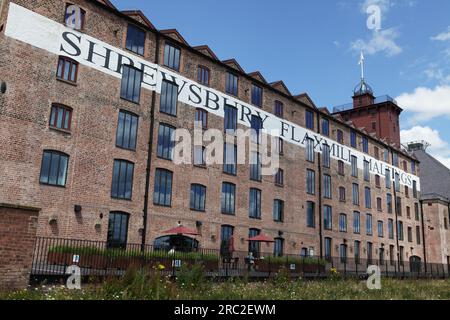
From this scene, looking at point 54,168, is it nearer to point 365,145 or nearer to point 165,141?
point 165,141

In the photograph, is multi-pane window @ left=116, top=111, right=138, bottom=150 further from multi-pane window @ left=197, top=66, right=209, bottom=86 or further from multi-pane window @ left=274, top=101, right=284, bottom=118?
multi-pane window @ left=274, top=101, right=284, bottom=118

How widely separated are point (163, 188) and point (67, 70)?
8037mm

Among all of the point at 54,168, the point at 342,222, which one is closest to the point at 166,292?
the point at 54,168

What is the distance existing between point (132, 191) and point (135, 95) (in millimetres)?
5475

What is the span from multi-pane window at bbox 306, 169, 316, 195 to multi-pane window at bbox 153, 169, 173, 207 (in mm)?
13781

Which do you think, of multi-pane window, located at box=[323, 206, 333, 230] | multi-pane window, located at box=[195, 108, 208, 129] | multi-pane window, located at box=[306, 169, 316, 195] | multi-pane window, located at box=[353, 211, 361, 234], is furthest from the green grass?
multi-pane window, located at box=[353, 211, 361, 234]

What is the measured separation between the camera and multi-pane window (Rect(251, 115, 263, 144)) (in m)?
30.1

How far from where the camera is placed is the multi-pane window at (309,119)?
35.6 meters

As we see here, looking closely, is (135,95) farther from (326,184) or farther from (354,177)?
(354,177)

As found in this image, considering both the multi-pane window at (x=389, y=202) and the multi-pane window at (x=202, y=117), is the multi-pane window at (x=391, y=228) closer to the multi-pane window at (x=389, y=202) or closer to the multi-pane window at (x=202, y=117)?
the multi-pane window at (x=389, y=202)

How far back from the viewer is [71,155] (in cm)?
2008

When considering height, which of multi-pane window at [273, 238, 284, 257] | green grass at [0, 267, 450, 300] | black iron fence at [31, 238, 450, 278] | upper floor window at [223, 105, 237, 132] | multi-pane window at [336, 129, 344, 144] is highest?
multi-pane window at [336, 129, 344, 144]

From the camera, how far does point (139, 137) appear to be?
912 inches
